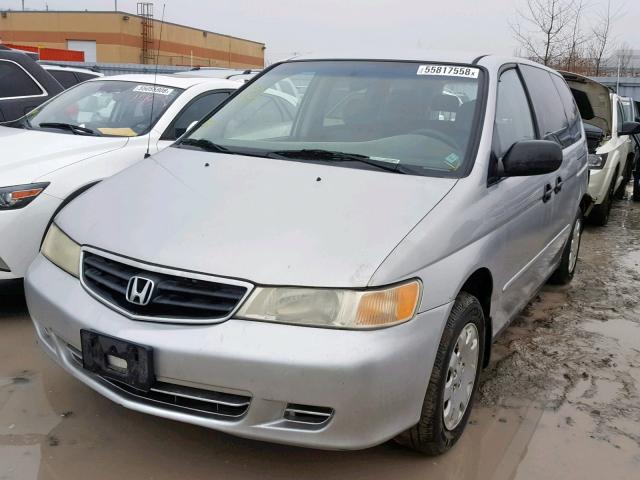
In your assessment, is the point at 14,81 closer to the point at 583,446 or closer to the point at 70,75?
the point at 70,75

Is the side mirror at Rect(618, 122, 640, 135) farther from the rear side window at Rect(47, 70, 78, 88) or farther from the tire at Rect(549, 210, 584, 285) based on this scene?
the rear side window at Rect(47, 70, 78, 88)

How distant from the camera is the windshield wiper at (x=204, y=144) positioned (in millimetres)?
3432

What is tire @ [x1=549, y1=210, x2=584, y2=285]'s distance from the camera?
520 centimetres

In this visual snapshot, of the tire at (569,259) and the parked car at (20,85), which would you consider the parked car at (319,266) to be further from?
the parked car at (20,85)

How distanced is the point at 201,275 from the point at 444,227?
0.97 metres

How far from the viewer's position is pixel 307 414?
2309 millimetres

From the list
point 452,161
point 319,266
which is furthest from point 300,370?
point 452,161

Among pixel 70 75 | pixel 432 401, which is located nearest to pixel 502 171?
pixel 432 401

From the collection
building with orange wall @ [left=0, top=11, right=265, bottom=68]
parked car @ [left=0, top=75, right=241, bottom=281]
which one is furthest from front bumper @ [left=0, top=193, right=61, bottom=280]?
building with orange wall @ [left=0, top=11, right=265, bottom=68]

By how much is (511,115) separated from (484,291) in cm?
112

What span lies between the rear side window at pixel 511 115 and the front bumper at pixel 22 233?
270 centimetres

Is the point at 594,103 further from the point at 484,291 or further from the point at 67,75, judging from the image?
the point at 67,75

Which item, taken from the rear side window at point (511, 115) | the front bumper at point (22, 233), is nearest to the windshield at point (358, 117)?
the rear side window at point (511, 115)

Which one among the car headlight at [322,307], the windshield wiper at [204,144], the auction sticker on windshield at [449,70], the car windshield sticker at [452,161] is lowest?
the car headlight at [322,307]
